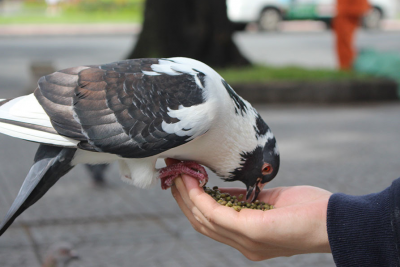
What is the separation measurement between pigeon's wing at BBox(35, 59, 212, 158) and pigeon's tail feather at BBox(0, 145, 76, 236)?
132 millimetres

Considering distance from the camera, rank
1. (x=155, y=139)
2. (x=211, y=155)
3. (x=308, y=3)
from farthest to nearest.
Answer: (x=308, y=3)
(x=211, y=155)
(x=155, y=139)

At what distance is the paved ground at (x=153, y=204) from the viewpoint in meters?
3.58

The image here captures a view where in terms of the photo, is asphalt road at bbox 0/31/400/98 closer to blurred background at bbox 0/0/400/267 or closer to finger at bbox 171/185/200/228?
blurred background at bbox 0/0/400/267

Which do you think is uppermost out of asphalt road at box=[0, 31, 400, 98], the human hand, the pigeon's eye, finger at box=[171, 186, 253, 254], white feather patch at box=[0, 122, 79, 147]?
white feather patch at box=[0, 122, 79, 147]

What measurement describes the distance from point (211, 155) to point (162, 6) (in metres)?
6.71

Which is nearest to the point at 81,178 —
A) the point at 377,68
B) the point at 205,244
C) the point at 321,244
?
the point at 205,244

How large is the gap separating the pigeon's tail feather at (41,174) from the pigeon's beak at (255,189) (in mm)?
904

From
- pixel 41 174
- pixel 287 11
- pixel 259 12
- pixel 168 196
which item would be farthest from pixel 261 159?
pixel 287 11

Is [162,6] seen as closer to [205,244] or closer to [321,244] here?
[205,244]

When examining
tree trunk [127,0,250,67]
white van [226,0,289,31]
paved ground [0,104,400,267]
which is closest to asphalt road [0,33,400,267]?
paved ground [0,104,400,267]

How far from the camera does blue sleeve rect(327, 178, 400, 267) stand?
186 cm

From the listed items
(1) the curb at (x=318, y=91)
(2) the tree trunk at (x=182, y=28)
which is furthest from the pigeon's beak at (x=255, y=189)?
(2) the tree trunk at (x=182, y=28)

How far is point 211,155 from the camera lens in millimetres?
2463

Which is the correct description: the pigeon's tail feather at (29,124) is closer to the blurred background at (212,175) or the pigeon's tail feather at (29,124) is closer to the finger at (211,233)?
the finger at (211,233)
